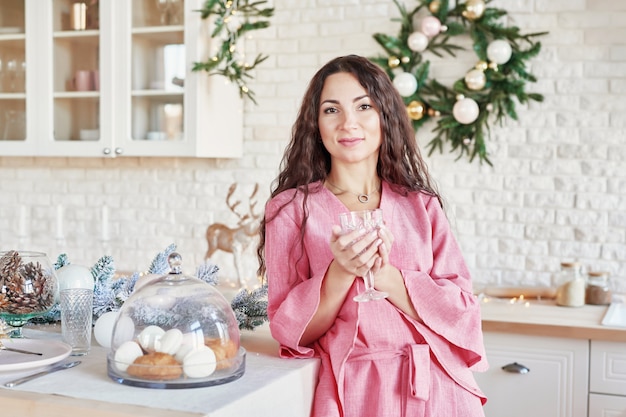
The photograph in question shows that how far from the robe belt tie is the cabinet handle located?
1.37m

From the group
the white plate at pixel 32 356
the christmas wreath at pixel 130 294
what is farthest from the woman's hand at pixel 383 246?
the white plate at pixel 32 356

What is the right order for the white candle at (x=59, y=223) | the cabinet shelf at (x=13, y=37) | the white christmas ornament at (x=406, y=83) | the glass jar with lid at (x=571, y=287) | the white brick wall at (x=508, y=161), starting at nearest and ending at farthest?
the glass jar with lid at (x=571, y=287)
the white brick wall at (x=508, y=161)
the white christmas ornament at (x=406, y=83)
the cabinet shelf at (x=13, y=37)
the white candle at (x=59, y=223)

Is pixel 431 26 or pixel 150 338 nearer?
pixel 150 338

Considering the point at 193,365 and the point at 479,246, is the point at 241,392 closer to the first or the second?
the point at 193,365

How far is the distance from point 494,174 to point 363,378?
2.14m

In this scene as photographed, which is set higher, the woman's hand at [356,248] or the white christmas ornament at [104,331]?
the woman's hand at [356,248]

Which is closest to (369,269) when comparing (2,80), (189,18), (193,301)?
(193,301)

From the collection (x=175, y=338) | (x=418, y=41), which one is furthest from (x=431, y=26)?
(x=175, y=338)

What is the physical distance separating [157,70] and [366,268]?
101 inches

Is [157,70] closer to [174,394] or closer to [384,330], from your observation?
[384,330]

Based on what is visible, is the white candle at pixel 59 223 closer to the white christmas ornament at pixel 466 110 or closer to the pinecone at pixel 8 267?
the white christmas ornament at pixel 466 110

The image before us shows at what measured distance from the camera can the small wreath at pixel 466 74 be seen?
366 cm

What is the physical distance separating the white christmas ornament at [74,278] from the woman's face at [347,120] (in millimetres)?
643

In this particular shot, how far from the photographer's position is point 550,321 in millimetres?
3076
